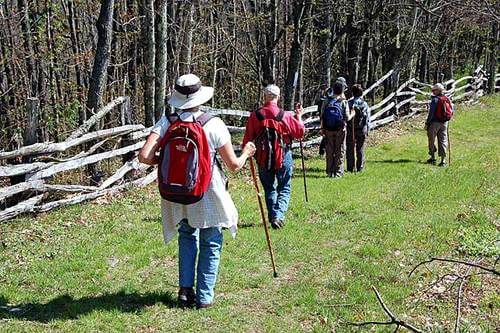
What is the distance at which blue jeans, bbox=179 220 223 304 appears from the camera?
198 inches

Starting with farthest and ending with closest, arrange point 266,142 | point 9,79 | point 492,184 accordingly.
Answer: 1. point 9,79
2. point 492,184
3. point 266,142

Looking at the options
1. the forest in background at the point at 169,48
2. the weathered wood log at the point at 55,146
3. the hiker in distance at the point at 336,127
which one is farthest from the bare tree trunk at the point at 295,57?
the weathered wood log at the point at 55,146

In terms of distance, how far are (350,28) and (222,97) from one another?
248 inches

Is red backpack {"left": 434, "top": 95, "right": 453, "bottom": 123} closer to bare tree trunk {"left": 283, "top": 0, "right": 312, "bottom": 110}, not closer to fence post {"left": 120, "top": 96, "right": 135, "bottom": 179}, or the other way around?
bare tree trunk {"left": 283, "top": 0, "right": 312, "bottom": 110}

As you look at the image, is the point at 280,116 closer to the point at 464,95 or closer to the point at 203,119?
the point at 203,119

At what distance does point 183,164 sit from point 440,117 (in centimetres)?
962

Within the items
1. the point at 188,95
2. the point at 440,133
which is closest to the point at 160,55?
the point at 440,133

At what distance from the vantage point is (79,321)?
4.91 m

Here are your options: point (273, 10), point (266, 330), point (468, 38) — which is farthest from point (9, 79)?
point (468, 38)

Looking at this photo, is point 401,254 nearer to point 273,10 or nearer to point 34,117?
point 34,117

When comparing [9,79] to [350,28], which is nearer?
[9,79]

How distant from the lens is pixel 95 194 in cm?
936

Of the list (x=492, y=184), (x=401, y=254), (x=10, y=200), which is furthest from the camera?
(x=492, y=184)

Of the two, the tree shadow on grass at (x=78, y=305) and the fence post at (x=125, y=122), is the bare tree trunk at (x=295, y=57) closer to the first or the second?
the fence post at (x=125, y=122)
